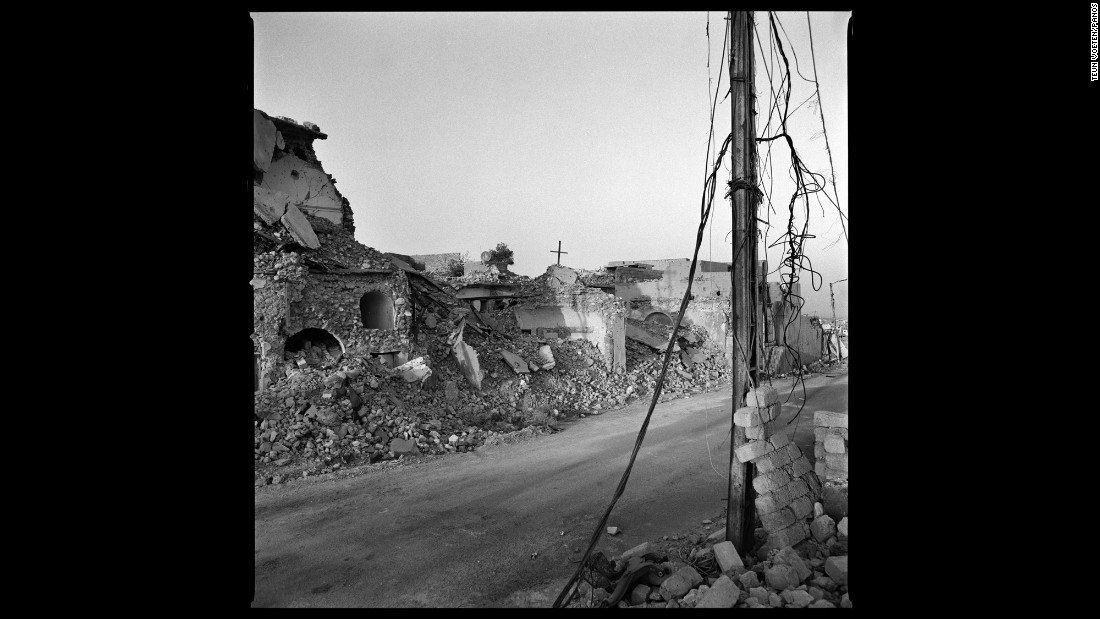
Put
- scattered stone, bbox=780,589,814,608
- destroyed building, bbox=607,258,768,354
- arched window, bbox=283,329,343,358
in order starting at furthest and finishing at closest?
1. destroyed building, bbox=607,258,768,354
2. arched window, bbox=283,329,343,358
3. scattered stone, bbox=780,589,814,608

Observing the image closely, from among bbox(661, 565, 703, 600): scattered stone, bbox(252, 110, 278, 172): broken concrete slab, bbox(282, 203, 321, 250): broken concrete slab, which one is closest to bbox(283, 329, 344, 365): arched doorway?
bbox(282, 203, 321, 250): broken concrete slab

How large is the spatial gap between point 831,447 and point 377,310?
507 inches

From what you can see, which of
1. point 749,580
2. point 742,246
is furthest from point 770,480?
point 742,246

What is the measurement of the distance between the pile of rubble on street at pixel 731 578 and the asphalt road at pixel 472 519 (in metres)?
0.59

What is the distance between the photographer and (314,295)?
39.0 ft

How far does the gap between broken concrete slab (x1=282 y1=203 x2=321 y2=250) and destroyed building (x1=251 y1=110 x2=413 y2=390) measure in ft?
0.08

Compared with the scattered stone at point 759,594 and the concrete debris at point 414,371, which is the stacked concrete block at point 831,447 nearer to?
the scattered stone at point 759,594

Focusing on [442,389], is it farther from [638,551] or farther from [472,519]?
[638,551]

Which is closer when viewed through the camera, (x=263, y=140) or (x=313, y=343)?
(x=313, y=343)

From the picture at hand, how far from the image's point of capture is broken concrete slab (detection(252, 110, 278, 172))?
15.0 meters

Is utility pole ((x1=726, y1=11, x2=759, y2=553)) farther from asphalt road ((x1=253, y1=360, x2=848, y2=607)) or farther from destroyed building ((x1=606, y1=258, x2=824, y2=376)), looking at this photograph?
destroyed building ((x1=606, y1=258, x2=824, y2=376))
